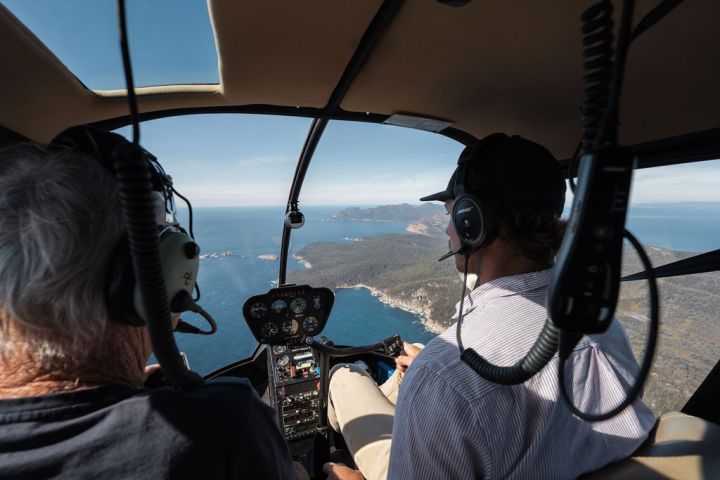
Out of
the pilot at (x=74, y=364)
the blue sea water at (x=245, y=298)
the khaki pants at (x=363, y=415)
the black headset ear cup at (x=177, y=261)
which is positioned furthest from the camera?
the blue sea water at (x=245, y=298)

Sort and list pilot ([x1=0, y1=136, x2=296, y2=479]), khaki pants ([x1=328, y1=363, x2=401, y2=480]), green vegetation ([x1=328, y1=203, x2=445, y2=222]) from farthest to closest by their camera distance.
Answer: green vegetation ([x1=328, y1=203, x2=445, y2=222]) < khaki pants ([x1=328, y1=363, x2=401, y2=480]) < pilot ([x1=0, y1=136, x2=296, y2=479])

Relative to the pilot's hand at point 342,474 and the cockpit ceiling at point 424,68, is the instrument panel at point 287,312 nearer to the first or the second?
the pilot's hand at point 342,474

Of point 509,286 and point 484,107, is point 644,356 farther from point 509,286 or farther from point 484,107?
point 484,107

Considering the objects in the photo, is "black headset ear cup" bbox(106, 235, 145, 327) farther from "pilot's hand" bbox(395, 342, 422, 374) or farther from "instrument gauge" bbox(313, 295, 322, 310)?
"instrument gauge" bbox(313, 295, 322, 310)

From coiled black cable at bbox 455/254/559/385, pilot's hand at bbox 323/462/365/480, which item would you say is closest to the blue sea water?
pilot's hand at bbox 323/462/365/480

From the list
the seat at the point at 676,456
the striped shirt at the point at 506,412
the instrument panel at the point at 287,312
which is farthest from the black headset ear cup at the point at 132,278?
the instrument panel at the point at 287,312
